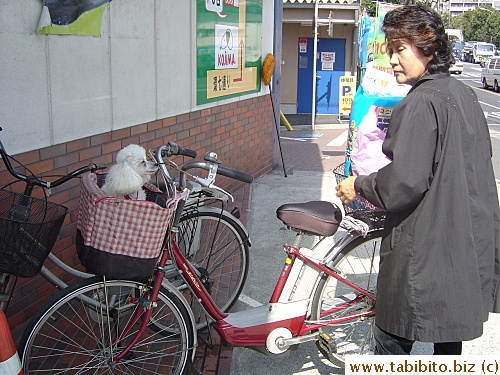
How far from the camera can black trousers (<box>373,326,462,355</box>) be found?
252 cm

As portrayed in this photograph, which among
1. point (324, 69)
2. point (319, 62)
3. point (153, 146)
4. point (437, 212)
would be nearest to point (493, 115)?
point (324, 69)

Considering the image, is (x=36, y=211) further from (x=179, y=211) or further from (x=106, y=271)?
(x=179, y=211)

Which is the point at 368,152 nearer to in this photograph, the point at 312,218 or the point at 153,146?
the point at 312,218

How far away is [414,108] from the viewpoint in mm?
2197

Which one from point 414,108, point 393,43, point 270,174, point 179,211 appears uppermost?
point 393,43

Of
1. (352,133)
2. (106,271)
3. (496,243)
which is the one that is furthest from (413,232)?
(352,133)

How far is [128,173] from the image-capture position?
254cm

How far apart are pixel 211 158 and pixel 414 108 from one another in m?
1.15

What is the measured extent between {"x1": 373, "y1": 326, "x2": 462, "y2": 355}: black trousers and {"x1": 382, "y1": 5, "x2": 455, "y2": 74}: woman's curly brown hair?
119cm

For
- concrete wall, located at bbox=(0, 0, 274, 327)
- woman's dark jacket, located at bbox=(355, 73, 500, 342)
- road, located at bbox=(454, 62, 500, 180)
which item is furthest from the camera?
road, located at bbox=(454, 62, 500, 180)

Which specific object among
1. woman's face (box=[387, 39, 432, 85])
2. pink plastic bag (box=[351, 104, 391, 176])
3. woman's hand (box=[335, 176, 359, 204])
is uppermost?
woman's face (box=[387, 39, 432, 85])

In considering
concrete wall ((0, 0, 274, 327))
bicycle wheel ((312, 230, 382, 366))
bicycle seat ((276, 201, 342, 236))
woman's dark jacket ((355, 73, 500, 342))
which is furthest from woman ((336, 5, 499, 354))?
concrete wall ((0, 0, 274, 327))

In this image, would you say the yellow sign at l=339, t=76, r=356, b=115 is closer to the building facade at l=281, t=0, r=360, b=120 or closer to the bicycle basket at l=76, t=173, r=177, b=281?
the building facade at l=281, t=0, r=360, b=120

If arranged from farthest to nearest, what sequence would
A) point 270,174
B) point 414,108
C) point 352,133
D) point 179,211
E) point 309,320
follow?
1. point 270,174
2. point 352,133
3. point 309,320
4. point 179,211
5. point 414,108
